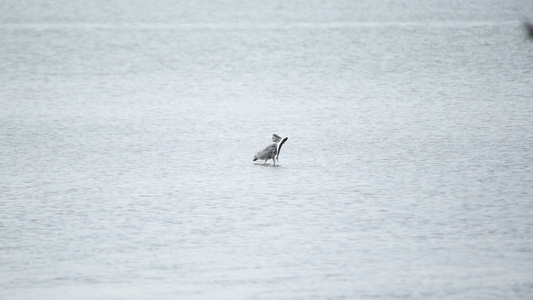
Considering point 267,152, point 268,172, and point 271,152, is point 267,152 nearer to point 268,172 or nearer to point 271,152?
point 271,152

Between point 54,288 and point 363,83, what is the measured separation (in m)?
10.5

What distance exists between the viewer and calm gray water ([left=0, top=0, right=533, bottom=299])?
6.88 m

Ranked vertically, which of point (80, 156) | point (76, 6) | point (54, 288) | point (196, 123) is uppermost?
point (76, 6)

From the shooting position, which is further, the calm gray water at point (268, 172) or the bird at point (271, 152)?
the bird at point (271, 152)

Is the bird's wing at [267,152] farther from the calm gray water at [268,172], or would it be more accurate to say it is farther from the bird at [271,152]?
the calm gray water at [268,172]

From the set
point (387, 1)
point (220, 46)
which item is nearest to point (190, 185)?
point (220, 46)

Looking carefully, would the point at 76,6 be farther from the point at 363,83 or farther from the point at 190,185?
the point at 190,185

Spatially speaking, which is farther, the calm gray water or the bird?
the bird

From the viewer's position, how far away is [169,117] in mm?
13461

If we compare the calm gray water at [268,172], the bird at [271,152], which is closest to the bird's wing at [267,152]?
the bird at [271,152]

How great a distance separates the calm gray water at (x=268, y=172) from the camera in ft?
22.6

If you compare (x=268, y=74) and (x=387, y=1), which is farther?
(x=387, y=1)

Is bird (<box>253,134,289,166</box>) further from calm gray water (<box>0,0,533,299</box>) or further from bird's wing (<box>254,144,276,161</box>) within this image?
calm gray water (<box>0,0,533,299</box>)

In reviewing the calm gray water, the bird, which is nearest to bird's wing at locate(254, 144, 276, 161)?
the bird
